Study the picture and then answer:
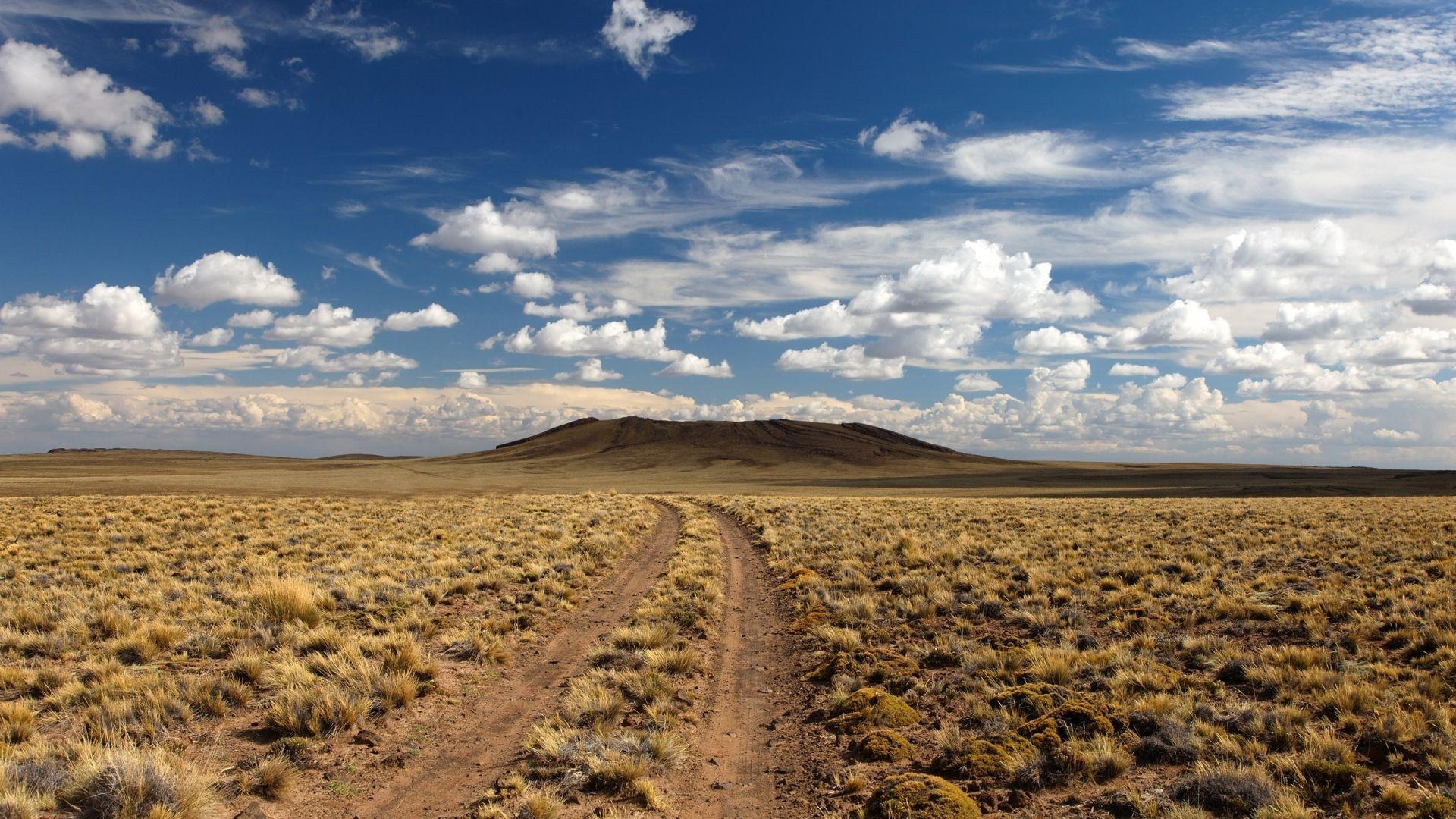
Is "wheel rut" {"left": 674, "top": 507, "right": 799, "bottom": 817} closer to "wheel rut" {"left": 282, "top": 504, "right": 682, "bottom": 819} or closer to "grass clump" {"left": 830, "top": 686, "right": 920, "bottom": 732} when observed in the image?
"grass clump" {"left": 830, "top": 686, "right": 920, "bottom": 732}

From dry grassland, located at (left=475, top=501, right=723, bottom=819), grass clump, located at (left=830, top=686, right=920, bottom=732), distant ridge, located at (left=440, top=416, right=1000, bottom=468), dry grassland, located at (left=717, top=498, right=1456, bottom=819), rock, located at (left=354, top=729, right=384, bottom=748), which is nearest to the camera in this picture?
dry grassland, located at (left=717, top=498, right=1456, bottom=819)

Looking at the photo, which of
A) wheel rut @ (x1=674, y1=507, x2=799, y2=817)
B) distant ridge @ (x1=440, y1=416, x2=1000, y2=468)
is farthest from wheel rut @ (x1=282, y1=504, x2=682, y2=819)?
distant ridge @ (x1=440, y1=416, x2=1000, y2=468)

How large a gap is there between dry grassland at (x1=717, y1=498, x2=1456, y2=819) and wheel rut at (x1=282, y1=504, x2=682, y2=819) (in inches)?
137

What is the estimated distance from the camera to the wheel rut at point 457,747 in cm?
644

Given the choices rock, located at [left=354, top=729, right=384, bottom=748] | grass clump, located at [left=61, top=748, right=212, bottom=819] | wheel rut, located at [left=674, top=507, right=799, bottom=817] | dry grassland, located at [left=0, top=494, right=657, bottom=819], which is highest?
grass clump, located at [left=61, top=748, right=212, bottom=819]

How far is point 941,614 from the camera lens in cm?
1401

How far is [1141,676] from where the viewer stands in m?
9.35

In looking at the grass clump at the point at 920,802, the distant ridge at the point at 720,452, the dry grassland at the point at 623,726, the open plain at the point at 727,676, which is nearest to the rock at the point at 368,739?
the open plain at the point at 727,676

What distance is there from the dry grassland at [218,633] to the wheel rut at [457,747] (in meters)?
0.47

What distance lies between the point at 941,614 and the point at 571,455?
159481mm

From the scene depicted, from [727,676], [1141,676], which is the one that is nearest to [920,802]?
[727,676]

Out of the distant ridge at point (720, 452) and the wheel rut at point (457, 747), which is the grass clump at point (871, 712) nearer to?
the wheel rut at point (457, 747)

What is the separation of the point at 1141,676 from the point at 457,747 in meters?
8.50

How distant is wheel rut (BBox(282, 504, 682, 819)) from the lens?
644cm
